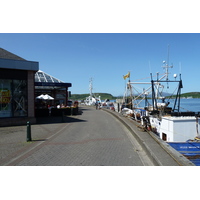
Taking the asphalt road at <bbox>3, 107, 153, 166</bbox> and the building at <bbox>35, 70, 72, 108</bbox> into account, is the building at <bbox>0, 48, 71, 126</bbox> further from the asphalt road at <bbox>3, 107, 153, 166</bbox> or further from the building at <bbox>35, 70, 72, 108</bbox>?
the building at <bbox>35, 70, 72, 108</bbox>

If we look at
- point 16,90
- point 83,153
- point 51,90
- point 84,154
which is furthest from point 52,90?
point 84,154

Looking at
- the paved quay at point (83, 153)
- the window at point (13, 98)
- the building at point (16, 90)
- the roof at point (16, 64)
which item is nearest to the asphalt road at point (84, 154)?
the paved quay at point (83, 153)

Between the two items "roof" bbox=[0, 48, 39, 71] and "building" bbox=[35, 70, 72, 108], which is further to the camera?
"building" bbox=[35, 70, 72, 108]

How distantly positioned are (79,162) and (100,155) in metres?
0.95

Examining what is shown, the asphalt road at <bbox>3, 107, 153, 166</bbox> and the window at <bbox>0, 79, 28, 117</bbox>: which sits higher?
the window at <bbox>0, 79, 28, 117</bbox>

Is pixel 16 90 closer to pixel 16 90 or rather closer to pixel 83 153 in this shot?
pixel 16 90

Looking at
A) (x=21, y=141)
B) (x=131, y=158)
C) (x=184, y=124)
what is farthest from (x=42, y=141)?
(x=184, y=124)

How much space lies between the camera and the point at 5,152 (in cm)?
698

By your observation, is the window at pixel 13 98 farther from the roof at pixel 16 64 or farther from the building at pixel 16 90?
the roof at pixel 16 64

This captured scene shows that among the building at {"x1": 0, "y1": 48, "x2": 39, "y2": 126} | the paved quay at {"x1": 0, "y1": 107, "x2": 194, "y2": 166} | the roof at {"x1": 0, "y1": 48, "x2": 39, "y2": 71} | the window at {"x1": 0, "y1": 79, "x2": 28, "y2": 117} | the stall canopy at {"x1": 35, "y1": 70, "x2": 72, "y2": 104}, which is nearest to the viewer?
the paved quay at {"x1": 0, "y1": 107, "x2": 194, "y2": 166}

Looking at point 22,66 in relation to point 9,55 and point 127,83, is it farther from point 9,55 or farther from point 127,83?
point 127,83

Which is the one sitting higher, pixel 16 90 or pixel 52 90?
pixel 52 90

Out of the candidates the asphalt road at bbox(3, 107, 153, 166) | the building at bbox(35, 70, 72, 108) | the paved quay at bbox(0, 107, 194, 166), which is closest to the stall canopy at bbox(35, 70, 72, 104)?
the building at bbox(35, 70, 72, 108)

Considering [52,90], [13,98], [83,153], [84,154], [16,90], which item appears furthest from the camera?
[52,90]
